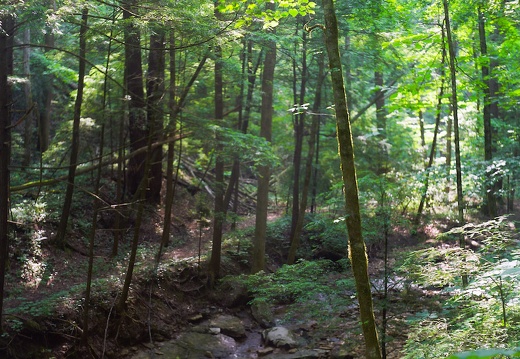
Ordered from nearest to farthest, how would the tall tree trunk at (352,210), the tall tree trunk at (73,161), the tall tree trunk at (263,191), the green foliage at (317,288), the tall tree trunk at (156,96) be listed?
the tall tree trunk at (352,210)
the green foliage at (317,288)
the tall tree trunk at (156,96)
the tall tree trunk at (73,161)
the tall tree trunk at (263,191)

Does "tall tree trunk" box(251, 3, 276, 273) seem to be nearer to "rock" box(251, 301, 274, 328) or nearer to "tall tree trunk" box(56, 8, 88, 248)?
"rock" box(251, 301, 274, 328)

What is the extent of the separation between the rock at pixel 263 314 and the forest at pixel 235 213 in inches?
2.2

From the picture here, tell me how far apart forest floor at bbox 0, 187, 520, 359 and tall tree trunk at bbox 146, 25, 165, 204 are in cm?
194

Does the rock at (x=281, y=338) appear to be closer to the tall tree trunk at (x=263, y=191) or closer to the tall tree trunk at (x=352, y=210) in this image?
the tall tree trunk at (x=263, y=191)

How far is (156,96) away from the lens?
10438 millimetres

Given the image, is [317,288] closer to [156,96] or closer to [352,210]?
[352,210]

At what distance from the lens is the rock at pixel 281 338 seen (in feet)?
31.0

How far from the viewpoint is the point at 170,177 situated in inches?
Answer: 484

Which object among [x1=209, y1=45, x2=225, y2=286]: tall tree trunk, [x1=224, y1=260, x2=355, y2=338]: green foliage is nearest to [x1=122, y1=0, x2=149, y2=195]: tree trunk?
[x1=209, y1=45, x2=225, y2=286]: tall tree trunk

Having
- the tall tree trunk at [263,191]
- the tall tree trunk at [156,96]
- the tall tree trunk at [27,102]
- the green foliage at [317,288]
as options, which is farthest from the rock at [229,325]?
the tall tree trunk at [27,102]

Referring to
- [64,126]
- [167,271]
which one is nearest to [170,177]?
[167,271]

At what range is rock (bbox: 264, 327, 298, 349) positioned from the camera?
9.44 m

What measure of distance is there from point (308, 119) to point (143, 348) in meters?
11.5

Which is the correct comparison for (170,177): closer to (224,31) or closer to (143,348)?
(143,348)
